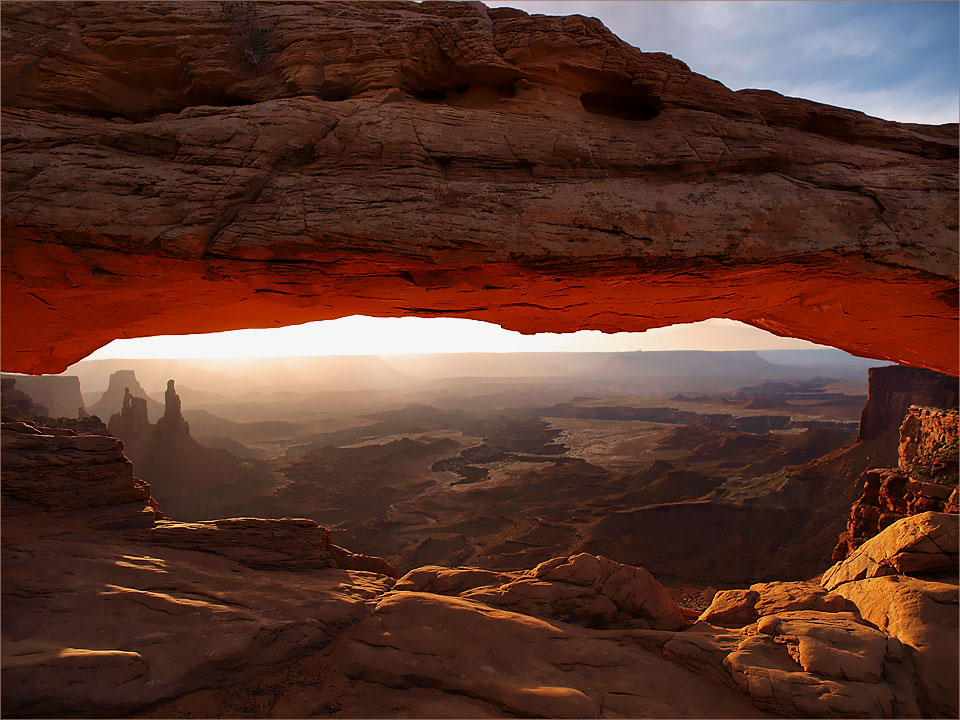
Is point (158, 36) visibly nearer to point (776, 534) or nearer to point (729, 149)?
point (729, 149)

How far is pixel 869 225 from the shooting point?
18.7 feet

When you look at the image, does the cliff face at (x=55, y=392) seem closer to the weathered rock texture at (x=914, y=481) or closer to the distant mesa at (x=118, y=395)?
the distant mesa at (x=118, y=395)

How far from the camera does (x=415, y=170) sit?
18.1ft

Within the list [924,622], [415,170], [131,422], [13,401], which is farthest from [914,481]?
[13,401]

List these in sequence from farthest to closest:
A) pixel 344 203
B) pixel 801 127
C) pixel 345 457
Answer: pixel 345 457
pixel 801 127
pixel 344 203

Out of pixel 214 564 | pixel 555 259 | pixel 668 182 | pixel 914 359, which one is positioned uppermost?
pixel 668 182

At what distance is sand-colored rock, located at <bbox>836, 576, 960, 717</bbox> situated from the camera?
524 cm

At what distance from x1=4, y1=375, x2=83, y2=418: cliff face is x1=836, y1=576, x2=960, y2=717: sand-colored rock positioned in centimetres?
7032

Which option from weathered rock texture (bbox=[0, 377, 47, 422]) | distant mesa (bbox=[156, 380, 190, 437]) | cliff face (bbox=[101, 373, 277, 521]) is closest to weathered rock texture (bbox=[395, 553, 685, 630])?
cliff face (bbox=[101, 373, 277, 521])

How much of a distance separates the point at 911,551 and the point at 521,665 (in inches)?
284

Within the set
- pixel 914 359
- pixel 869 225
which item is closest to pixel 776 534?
pixel 914 359

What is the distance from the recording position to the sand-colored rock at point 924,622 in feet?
17.2

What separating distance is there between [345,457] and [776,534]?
3231 cm

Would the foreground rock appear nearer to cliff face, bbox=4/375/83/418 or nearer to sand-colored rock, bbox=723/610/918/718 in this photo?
sand-colored rock, bbox=723/610/918/718
